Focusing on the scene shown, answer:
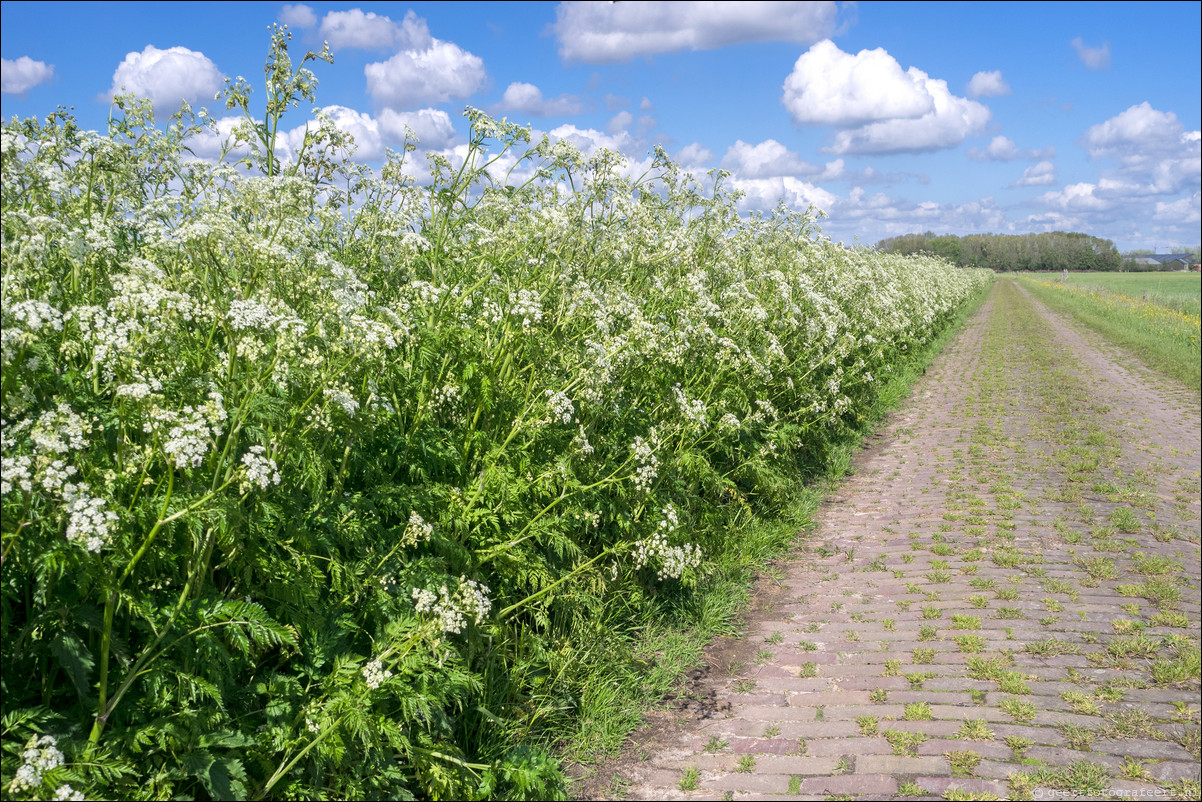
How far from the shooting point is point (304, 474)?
3545 millimetres

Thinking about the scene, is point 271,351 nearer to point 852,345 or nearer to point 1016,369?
point 852,345

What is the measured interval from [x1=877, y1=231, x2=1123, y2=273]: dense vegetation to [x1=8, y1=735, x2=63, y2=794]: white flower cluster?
148m

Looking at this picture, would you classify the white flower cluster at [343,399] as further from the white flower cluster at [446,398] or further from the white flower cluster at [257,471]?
the white flower cluster at [446,398]

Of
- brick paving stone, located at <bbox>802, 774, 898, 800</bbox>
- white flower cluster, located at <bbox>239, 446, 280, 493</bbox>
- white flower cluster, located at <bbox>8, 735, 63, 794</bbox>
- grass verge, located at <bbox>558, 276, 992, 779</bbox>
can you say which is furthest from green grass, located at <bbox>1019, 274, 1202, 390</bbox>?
white flower cluster, located at <bbox>8, 735, 63, 794</bbox>

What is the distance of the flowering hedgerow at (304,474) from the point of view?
2.81m

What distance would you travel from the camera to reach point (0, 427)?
8.72 ft

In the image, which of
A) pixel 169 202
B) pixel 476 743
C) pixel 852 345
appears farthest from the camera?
pixel 852 345

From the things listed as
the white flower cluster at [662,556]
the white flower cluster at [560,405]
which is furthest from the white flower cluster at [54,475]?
the white flower cluster at [662,556]

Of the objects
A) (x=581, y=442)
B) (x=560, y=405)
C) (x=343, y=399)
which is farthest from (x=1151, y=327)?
(x=343, y=399)

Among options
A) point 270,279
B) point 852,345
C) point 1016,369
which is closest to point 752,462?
point 852,345

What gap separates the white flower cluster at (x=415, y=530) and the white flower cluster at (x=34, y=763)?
1.58 m

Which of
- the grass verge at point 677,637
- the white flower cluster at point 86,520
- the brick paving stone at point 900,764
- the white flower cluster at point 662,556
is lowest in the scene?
the brick paving stone at point 900,764

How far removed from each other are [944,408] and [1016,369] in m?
5.62

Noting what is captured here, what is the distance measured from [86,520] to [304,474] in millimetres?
1090
